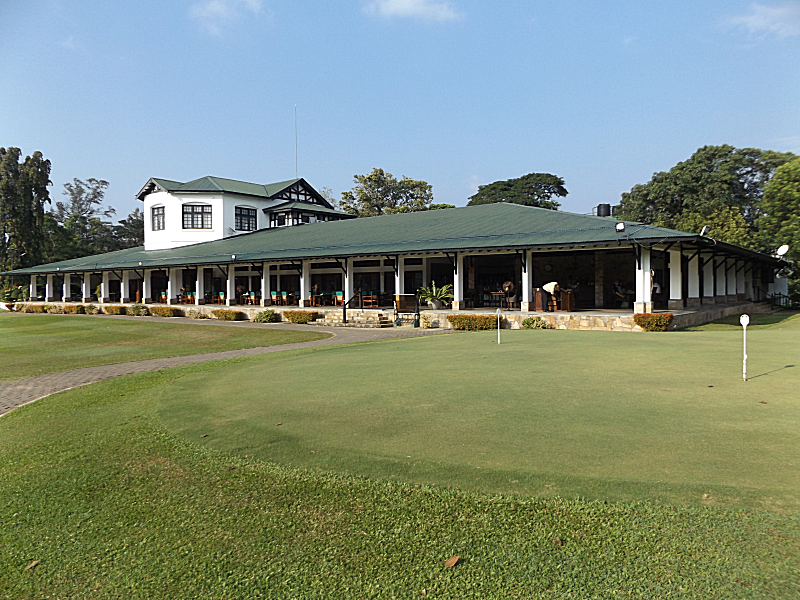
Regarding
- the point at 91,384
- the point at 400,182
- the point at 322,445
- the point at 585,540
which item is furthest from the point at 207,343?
the point at 400,182

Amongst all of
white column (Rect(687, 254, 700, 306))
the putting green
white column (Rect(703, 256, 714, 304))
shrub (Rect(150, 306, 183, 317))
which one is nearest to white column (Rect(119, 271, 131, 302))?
shrub (Rect(150, 306, 183, 317))

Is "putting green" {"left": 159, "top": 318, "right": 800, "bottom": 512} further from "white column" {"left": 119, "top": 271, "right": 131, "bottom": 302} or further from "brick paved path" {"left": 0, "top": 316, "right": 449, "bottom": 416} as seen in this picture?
"white column" {"left": 119, "top": 271, "right": 131, "bottom": 302}

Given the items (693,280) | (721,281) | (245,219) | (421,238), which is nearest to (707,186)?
(721,281)

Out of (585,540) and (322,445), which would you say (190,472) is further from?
(585,540)

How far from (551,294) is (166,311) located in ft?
66.8

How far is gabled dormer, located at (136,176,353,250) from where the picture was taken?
38125 mm

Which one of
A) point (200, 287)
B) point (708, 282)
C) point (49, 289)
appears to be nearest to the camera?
point (708, 282)

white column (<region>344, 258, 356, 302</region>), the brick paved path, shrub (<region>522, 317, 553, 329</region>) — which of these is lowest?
the brick paved path

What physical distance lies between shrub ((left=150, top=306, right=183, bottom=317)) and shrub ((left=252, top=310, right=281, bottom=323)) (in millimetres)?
6478

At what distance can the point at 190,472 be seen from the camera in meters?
4.10

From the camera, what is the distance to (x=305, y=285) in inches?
1039

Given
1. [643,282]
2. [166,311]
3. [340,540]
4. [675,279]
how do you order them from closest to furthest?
[340,540] < [643,282] < [675,279] < [166,311]

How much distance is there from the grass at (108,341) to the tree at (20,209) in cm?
3007

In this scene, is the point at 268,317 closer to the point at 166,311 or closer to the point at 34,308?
the point at 166,311
